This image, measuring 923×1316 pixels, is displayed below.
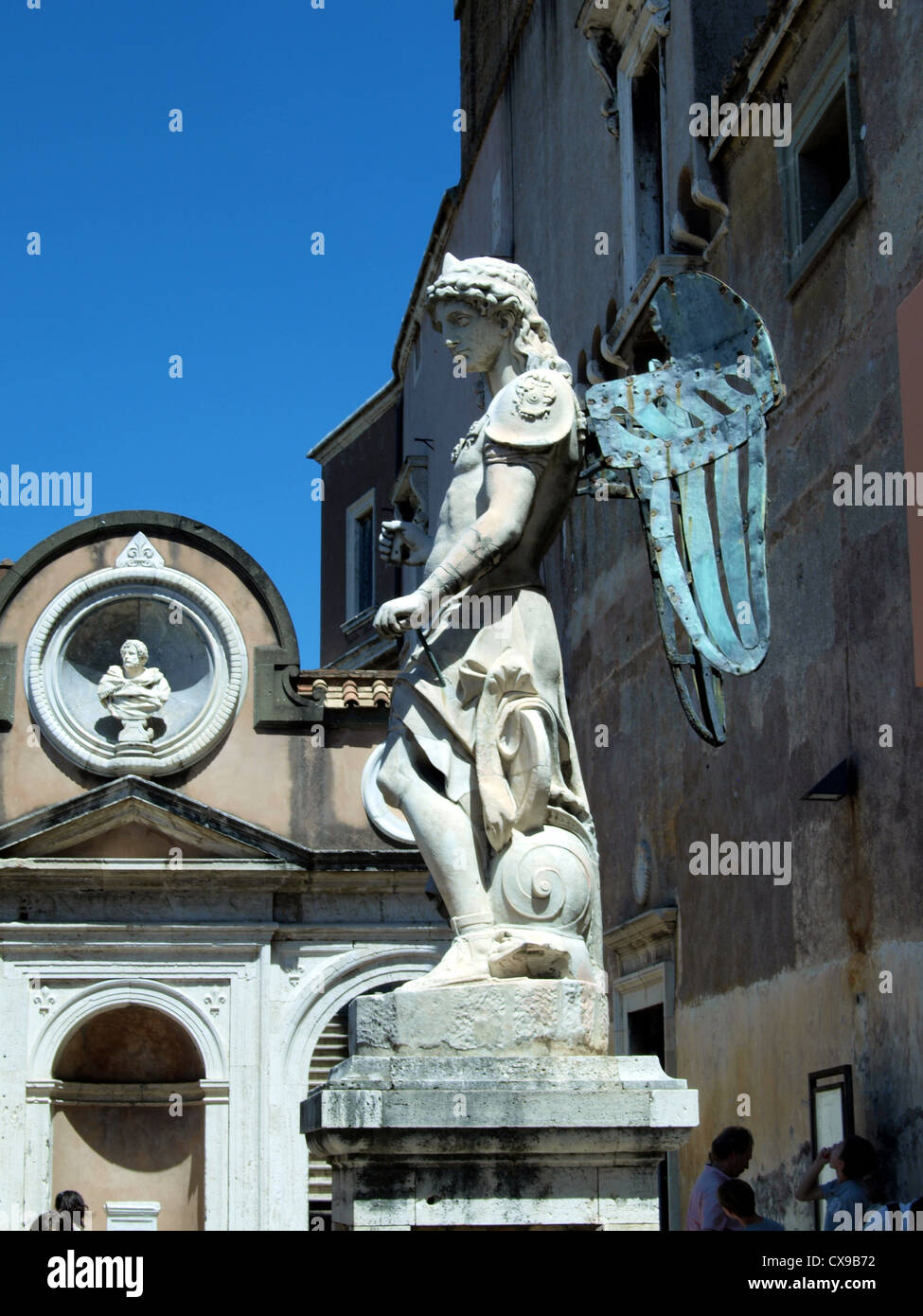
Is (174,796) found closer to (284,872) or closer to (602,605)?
(284,872)

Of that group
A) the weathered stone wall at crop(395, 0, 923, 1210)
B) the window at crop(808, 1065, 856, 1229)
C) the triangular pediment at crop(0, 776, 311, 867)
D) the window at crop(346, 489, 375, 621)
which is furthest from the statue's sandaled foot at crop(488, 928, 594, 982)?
the window at crop(346, 489, 375, 621)

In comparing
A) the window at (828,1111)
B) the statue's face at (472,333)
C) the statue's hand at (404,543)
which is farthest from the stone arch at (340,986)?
the statue's face at (472,333)

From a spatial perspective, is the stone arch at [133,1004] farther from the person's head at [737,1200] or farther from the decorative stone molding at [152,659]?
the person's head at [737,1200]

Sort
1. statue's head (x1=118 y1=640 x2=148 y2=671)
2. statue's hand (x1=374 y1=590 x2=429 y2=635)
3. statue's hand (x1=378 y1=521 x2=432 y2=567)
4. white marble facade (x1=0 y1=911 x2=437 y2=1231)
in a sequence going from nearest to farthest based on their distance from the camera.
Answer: statue's hand (x1=374 y1=590 x2=429 y2=635) → statue's hand (x1=378 y1=521 x2=432 y2=567) → white marble facade (x1=0 y1=911 x2=437 y2=1231) → statue's head (x1=118 y1=640 x2=148 y2=671)

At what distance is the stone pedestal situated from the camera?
4.89m

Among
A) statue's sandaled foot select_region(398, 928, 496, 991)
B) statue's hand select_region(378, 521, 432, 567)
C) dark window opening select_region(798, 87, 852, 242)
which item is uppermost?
dark window opening select_region(798, 87, 852, 242)

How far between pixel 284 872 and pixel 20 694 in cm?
309

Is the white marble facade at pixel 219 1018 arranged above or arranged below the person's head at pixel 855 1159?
above

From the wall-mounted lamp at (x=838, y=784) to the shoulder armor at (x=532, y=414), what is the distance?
4318 millimetres

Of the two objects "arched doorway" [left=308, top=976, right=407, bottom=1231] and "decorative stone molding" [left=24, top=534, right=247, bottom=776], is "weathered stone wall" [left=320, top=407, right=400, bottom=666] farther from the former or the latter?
"arched doorway" [left=308, top=976, right=407, bottom=1231]

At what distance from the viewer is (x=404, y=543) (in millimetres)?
6766

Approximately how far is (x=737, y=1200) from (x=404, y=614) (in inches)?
117

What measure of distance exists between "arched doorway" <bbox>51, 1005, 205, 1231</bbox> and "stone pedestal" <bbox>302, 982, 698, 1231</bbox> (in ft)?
39.9

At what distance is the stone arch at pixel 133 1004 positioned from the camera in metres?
16.7
